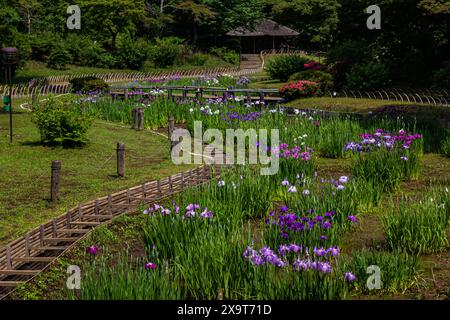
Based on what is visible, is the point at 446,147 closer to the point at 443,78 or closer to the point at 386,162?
the point at 386,162

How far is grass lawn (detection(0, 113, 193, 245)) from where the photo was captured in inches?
438

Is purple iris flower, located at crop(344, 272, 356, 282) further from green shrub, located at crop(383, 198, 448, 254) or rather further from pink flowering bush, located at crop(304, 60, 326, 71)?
pink flowering bush, located at crop(304, 60, 326, 71)

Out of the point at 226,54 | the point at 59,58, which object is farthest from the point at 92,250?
the point at 226,54

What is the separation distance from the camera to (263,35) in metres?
61.3

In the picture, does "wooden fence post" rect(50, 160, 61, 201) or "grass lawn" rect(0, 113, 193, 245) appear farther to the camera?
"wooden fence post" rect(50, 160, 61, 201)

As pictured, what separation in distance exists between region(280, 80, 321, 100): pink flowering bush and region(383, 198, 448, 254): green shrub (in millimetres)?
19795

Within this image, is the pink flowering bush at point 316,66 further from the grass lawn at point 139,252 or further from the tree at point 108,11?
the grass lawn at point 139,252

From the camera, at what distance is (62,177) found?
13.7 meters

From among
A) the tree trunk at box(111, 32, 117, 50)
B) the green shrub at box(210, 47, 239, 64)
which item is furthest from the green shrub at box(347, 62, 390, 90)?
the green shrub at box(210, 47, 239, 64)

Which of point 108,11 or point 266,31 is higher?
point 108,11

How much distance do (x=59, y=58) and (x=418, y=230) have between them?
1714 inches

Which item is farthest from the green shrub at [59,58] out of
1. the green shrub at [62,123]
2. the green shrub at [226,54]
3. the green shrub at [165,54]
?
the green shrub at [62,123]

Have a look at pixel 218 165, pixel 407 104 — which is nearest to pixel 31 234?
pixel 218 165
